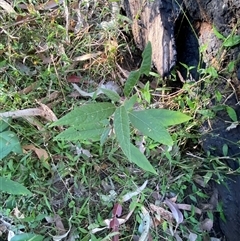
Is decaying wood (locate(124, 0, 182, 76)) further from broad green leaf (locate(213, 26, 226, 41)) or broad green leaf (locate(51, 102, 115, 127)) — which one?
broad green leaf (locate(51, 102, 115, 127))

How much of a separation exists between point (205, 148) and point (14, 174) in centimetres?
67

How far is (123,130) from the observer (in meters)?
0.92

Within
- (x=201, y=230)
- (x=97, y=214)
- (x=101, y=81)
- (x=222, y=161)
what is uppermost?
(x=101, y=81)

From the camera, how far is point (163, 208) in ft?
4.33

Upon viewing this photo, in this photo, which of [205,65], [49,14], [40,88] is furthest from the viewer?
[49,14]

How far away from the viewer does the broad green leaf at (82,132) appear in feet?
3.43

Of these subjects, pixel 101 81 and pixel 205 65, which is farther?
pixel 101 81

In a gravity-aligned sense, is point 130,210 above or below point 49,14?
below

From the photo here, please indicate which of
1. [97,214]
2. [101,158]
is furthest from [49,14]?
[97,214]

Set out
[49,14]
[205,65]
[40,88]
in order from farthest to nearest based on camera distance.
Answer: [49,14]
[40,88]
[205,65]

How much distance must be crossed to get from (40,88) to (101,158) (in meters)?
0.34

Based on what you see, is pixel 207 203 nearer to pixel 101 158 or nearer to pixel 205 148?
pixel 205 148

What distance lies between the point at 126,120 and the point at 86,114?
0.10 m

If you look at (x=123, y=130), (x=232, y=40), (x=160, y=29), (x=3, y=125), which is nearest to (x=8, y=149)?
(x=3, y=125)
